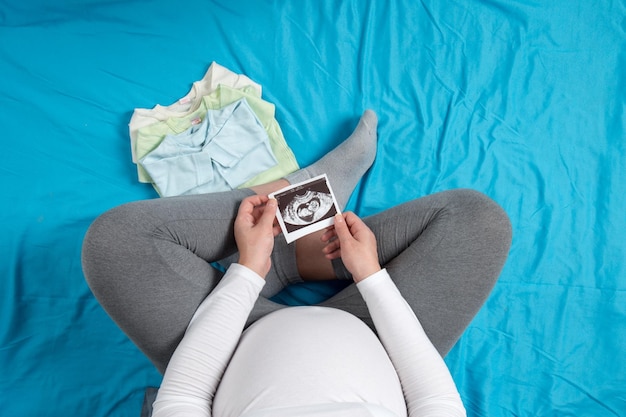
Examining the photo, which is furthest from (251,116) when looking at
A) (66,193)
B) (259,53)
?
(66,193)

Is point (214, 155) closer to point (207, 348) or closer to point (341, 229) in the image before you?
point (341, 229)

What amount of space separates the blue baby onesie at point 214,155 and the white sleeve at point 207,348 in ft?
1.26

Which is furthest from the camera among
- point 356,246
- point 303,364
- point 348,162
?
point 348,162

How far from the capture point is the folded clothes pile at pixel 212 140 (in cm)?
119

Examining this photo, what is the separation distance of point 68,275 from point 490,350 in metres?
1.02

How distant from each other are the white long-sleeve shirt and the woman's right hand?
0.02m

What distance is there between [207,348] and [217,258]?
24 centimetres

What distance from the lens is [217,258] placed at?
3.26ft

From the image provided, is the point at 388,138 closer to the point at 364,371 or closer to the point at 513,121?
the point at 513,121

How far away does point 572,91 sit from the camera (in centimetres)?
127

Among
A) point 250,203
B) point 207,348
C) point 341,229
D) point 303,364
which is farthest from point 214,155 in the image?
point 303,364

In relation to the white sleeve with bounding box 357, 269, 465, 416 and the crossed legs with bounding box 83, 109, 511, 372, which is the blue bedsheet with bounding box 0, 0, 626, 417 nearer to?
the crossed legs with bounding box 83, 109, 511, 372

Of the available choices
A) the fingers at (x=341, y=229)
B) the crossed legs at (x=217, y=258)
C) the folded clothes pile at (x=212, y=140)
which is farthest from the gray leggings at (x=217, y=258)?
the folded clothes pile at (x=212, y=140)

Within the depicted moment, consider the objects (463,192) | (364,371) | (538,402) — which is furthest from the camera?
(538,402)
